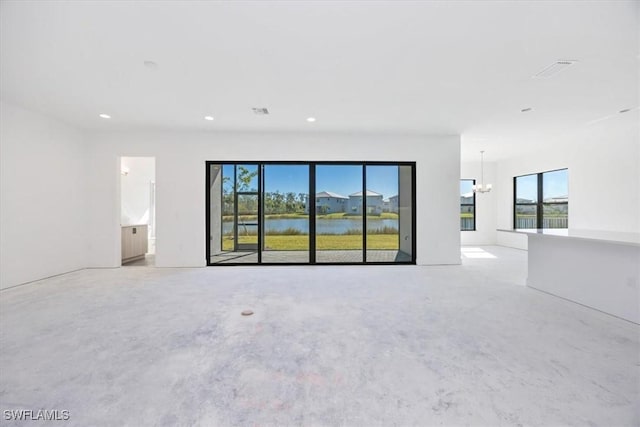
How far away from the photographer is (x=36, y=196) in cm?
483

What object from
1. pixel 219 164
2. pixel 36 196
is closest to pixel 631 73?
pixel 219 164

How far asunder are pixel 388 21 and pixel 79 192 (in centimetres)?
654

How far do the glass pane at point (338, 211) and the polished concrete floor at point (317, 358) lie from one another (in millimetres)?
2118

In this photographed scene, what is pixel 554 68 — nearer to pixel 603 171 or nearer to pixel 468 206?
pixel 603 171

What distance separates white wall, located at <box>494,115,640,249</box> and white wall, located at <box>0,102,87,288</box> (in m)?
10.4

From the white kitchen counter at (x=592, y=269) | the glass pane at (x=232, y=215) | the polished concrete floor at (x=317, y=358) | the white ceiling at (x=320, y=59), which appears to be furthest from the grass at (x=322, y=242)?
the white kitchen counter at (x=592, y=269)

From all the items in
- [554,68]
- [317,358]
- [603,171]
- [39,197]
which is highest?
[554,68]

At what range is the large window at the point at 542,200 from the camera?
7383mm

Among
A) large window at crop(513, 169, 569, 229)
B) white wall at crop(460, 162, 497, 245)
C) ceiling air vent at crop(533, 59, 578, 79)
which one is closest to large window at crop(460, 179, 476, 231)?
white wall at crop(460, 162, 497, 245)

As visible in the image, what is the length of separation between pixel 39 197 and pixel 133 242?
2.13 meters

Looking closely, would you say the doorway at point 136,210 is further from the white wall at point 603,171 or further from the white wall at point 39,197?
the white wall at point 603,171

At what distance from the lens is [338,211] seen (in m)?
6.27

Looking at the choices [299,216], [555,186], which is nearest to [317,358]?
[299,216]

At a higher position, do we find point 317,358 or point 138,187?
point 138,187
